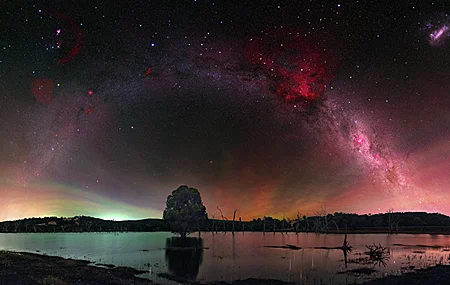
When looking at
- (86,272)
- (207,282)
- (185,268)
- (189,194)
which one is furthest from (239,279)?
(189,194)

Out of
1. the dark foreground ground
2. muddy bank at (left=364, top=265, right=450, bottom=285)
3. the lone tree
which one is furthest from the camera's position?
the lone tree

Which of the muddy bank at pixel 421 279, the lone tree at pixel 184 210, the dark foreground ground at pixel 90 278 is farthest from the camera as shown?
the lone tree at pixel 184 210

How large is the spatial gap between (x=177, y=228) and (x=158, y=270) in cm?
→ 5806

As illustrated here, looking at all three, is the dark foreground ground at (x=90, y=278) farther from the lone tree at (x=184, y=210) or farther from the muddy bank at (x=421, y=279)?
the lone tree at (x=184, y=210)

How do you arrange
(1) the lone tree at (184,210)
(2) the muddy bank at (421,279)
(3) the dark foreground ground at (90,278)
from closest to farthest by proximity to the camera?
(3) the dark foreground ground at (90,278) < (2) the muddy bank at (421,279) < (1) the lone tree at (184,210)

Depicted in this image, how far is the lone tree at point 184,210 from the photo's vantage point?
99688mm

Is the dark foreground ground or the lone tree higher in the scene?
the lone tree

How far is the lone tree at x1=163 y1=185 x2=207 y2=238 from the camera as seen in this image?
327ft

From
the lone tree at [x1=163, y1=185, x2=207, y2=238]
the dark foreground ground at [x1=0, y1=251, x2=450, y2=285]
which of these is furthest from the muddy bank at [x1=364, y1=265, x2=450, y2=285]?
the lone tree at [x1=163, y1=185, x2=207, y2=238]

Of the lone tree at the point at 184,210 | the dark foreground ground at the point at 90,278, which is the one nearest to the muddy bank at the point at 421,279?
the dark foreground ground at the point at 90,278

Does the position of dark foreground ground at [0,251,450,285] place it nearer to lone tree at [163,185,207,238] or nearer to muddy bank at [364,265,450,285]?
muddy bank at [364,265,450,285]

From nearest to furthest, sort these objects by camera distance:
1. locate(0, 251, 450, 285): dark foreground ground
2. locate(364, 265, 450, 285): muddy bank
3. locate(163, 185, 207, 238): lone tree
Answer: locate(0, 251, 450, 285): dark foreground ground < locate(364, 265, 450, 285): muddy bank < locate(163, 185, 207, 238): lone tree

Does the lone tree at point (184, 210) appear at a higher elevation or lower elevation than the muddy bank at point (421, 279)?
higher

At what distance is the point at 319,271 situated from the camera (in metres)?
44.8
